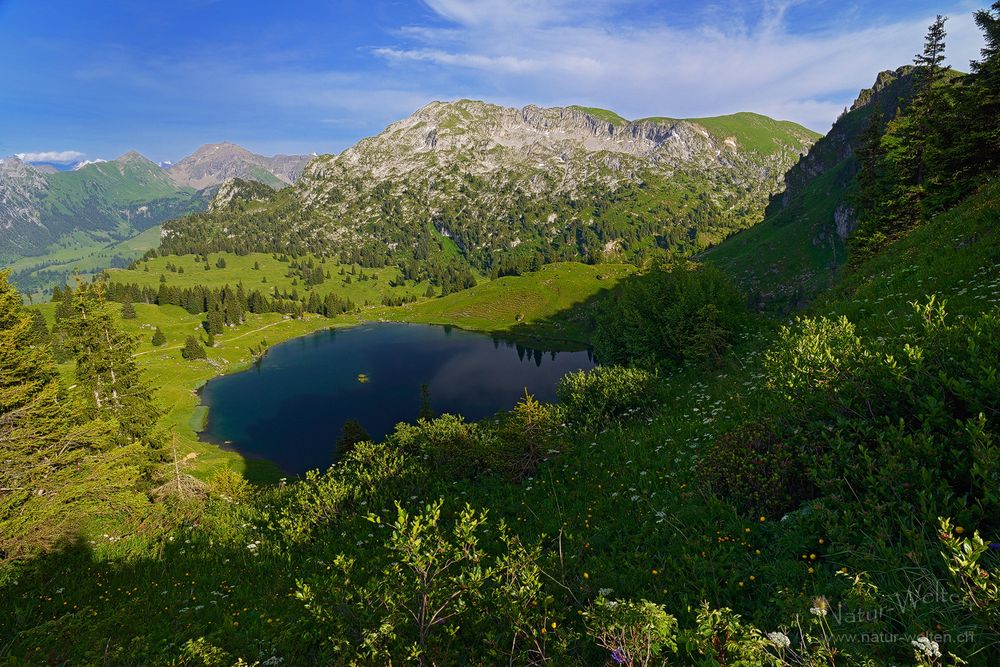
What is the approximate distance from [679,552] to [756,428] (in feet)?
13.7

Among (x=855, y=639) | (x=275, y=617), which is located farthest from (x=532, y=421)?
(x=855, y=639)

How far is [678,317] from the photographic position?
103ft

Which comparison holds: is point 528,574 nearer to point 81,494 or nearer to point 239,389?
point 81,494

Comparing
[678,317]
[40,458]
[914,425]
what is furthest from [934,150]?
[40,458]

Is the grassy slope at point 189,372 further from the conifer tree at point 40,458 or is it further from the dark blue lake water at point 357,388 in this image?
the conifer tree at point 40,458

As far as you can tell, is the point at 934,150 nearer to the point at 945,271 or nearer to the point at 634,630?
the point at 945,271

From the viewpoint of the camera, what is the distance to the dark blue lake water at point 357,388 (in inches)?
3565

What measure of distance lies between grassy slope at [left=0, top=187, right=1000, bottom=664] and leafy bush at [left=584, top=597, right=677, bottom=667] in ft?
2.83

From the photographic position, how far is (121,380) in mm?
33750

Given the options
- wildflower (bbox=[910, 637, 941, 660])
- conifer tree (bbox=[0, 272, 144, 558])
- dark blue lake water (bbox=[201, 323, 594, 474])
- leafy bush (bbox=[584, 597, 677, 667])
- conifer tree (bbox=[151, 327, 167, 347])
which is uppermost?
wildflower (bbox=[910, 637, 941, 660])

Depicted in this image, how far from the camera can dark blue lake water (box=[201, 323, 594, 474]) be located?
3565 inches

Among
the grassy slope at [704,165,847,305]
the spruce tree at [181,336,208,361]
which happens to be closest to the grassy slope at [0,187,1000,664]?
the grassy slope at [704,165,847,305]

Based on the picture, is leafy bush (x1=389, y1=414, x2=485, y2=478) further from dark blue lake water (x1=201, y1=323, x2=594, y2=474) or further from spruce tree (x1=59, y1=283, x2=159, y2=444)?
dark blue lake water (x1=201, y1=323, x2=594, y2=474)

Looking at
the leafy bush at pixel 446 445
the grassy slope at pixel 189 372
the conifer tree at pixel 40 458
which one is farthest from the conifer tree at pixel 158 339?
the leafy bush at pixel 446 445
